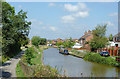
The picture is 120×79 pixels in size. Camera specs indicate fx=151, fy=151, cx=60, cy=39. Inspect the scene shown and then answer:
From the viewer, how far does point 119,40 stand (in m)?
46.7

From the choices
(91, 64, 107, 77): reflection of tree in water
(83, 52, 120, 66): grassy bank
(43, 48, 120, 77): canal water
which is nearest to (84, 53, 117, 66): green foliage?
(83, 52, 120, 66): grassy bank

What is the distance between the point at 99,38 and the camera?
4019cm

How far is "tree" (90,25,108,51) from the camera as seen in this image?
1564 inches

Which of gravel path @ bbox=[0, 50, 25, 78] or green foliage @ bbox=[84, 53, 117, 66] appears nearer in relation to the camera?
gravel path @ bbox=[0, 50, 25, 78]

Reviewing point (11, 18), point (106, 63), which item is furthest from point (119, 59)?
point (11, 18)

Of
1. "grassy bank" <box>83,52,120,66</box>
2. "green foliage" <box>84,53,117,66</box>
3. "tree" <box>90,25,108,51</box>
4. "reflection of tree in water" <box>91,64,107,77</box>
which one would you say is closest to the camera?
"reflection of tree in water" <box>91,64,107,77</box>

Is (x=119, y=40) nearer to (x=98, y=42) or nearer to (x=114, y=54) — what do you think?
(x=98, y=42)

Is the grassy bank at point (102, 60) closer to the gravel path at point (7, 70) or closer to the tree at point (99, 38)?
the tree at point (99, 38)

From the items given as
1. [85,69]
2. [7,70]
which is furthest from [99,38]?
[7,70]

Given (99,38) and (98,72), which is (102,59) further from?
(99,38)

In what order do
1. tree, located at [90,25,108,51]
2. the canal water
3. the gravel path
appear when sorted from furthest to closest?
1. tree, located at [90,25,108,51]
2. the canal water
3. the gravel path

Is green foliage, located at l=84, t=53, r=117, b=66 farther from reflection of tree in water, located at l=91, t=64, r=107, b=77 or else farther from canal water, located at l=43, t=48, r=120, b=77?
reflection of tree in water, located at l=91, t=64, r=107, b=77

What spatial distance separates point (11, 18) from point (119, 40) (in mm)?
33014

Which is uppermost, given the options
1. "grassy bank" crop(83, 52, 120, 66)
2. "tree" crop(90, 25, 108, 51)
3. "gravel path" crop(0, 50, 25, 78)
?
"tree" crop(90, 25, 108, 51)
